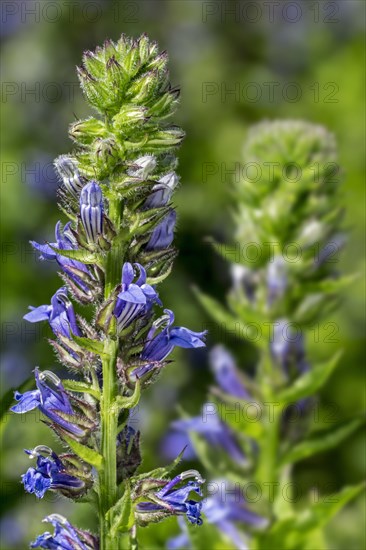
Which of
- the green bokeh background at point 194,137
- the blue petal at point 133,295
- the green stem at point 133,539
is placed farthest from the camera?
the green bokeh background at point 194,137

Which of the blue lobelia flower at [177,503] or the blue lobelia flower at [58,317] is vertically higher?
the blue lobelia flower at [58,317]

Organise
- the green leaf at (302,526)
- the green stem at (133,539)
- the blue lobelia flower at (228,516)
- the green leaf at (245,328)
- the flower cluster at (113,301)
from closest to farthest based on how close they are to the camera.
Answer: the flower cluster at (113,301) < the green stem at (133,539) < the green leaf at (302,526) < the blue lobelia flower at (228,516) < the green leaf at (245,328)

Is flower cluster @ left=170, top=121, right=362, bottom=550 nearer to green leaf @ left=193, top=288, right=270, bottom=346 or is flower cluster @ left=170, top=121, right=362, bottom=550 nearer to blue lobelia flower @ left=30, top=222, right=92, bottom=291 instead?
green leaf @ left=193, top=288, right=270, bottom=346

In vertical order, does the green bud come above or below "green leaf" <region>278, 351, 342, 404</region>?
below

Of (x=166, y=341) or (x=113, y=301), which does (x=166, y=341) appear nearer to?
(x=166, y=341)

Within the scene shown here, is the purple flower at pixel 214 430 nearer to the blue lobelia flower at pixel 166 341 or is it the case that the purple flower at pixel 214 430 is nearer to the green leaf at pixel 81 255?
the blue lobelia flower at pixel 166 341

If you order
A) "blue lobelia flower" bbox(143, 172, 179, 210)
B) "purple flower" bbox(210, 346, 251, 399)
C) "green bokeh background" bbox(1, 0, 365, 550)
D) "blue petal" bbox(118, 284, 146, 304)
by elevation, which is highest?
"green bokeh background" bbox(1, 0, 365, 550)

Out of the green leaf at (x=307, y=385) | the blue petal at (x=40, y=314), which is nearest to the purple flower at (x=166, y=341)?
the blue petal at (x=40, y=314)

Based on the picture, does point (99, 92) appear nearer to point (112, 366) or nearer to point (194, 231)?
point (112, 366)

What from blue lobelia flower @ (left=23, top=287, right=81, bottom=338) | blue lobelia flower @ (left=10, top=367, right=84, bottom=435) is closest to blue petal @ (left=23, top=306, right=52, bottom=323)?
blue lobelia flower @ (left=23, top=287, right=81, bottom=338)
